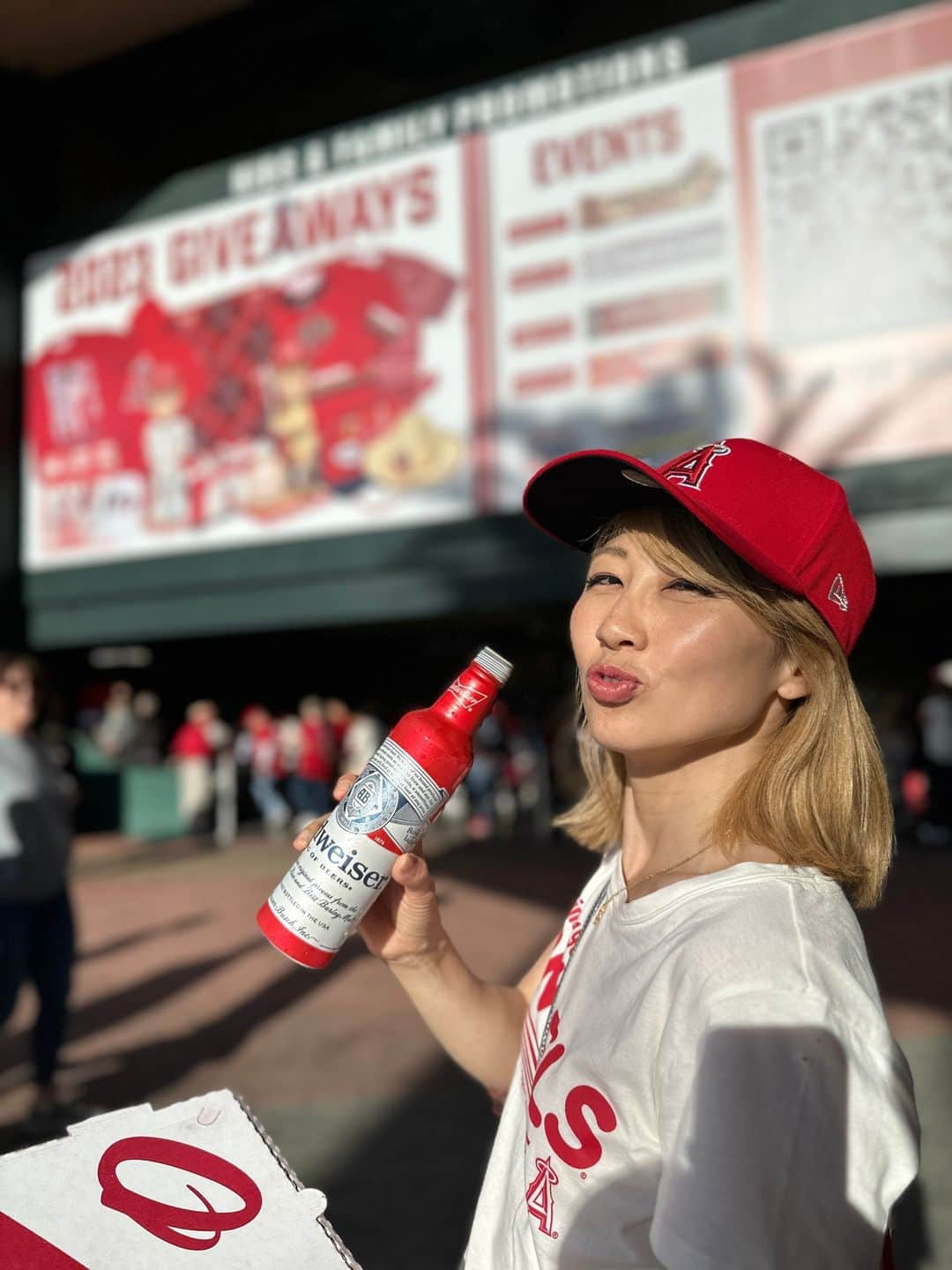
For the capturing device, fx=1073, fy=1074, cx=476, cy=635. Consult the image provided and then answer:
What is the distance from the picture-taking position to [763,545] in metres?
1.28

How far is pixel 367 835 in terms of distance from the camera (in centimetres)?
147

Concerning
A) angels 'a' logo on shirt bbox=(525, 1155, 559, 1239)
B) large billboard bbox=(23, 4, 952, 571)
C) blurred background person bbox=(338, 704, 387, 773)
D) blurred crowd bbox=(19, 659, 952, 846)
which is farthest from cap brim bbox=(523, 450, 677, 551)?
blurred background person bbox=(338, 704, 387, 773)

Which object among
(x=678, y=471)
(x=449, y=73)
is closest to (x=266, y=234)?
(x=449, y=73)

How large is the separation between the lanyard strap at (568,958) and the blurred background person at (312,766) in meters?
11.7

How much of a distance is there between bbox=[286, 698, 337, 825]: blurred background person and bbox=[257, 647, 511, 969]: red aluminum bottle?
38.3 ft

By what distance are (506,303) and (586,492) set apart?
370 inches

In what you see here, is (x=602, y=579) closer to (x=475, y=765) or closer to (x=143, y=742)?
(x=475, y=765)

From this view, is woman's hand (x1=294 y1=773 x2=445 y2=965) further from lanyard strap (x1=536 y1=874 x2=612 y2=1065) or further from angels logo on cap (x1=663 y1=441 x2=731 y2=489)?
angels logo on cap (x1=663 y1=441 x2=731 y2=489)

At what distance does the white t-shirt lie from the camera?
39.8 inches

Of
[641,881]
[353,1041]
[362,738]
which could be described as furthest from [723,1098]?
[362,738]

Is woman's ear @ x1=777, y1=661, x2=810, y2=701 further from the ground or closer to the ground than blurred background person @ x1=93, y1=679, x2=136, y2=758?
further from the ground

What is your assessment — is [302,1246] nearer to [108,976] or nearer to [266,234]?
[108,976]

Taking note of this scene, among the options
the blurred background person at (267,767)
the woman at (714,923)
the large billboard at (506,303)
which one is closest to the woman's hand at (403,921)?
the woman at (714,923)

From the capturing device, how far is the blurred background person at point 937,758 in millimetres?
10945
